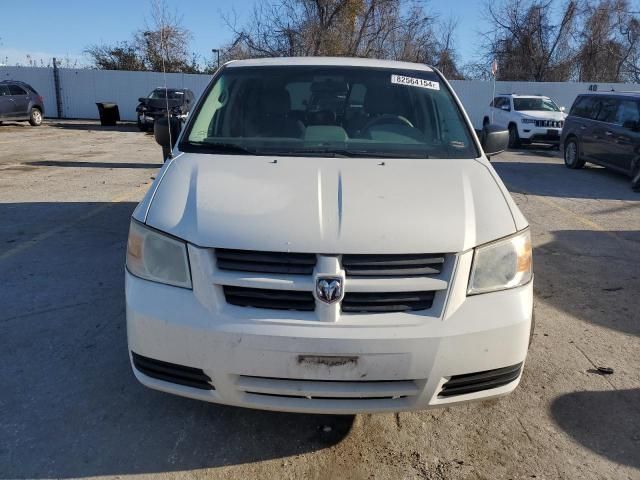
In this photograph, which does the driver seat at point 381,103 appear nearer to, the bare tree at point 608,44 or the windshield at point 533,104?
the windshield at point 533,104

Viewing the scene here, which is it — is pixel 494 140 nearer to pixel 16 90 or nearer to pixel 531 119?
pixel 531 119

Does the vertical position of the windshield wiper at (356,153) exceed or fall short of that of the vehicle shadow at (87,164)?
it exceeds it

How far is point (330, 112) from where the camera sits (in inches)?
150

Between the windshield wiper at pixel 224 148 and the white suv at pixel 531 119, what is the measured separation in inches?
561

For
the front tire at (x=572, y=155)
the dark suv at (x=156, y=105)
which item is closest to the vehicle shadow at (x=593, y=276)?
the front tire at (x=572, y=155)

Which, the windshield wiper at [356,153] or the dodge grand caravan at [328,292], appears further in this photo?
the windshield wiper at [356,153]

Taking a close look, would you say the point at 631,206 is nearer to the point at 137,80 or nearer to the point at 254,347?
the point at 254,347

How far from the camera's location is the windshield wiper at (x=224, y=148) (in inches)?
128

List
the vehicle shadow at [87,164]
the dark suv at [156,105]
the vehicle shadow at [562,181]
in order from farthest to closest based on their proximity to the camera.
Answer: the dark suv at [156,105] < the vehicle shadow at [87,164] < the vehicle shadow at [562,181]

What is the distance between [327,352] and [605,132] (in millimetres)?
11083

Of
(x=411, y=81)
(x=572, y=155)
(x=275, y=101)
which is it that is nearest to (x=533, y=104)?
(x=572, y=155)

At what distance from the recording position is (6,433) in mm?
2713

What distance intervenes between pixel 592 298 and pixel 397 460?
300 centimetres

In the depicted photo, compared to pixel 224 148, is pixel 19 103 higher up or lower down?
higher up
